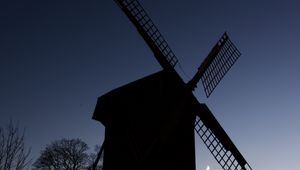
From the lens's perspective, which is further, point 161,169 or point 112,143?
point 112,143

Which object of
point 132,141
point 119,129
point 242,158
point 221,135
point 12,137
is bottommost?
point 242,158

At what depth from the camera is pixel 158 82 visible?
12.0 m

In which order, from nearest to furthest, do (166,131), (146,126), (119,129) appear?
(166,131) → (146,126) → (119,129)

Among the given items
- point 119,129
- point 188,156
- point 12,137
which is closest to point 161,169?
point 188,156

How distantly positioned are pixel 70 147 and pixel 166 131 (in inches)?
1436

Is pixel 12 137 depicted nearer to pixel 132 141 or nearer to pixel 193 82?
pixel 132 141

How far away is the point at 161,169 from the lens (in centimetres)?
1100

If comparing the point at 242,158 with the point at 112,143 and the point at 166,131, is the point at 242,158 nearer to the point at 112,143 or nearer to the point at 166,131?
the point at 166,131

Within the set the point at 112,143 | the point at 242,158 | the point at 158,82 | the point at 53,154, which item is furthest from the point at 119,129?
the point at 53,154

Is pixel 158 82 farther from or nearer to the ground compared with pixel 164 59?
nearer to the ground

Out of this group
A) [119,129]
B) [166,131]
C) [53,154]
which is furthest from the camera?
[53,154]

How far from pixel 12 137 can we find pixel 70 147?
102ft

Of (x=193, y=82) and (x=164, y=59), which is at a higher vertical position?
(x=164, y=59)

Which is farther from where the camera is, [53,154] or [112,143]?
[53,154]
